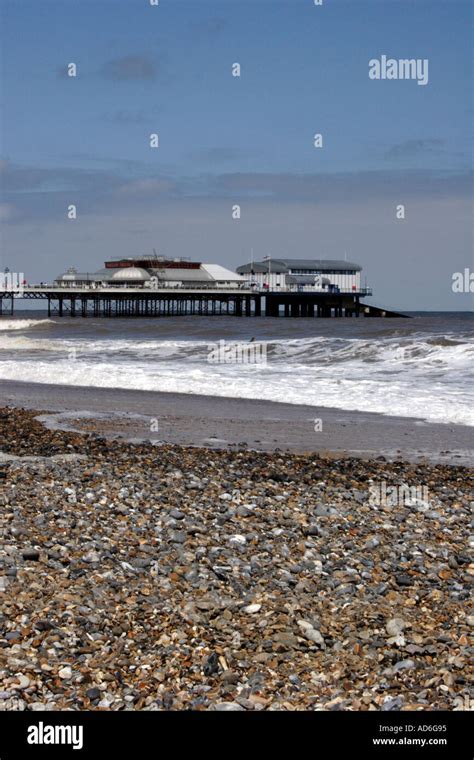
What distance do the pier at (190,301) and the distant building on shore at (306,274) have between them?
3.21 meters

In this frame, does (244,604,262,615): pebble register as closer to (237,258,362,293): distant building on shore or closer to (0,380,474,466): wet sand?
(0,380,474,466): wet sand

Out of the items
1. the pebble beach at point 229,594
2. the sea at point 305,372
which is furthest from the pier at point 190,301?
the pebble beach at point 229,594

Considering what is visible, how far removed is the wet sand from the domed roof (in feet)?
262

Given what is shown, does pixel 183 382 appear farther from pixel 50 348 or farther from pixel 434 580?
pixel 50 348

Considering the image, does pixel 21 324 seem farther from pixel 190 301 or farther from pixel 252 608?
pixel 252 608

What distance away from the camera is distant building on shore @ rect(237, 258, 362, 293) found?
9831cm

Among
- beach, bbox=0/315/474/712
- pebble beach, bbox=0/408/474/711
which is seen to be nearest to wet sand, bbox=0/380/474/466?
beach, bbox=0/315/474/712

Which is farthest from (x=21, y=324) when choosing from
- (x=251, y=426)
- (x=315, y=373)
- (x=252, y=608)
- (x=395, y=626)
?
(x=395, y=626)

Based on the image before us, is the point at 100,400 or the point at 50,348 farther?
the point at 50,348

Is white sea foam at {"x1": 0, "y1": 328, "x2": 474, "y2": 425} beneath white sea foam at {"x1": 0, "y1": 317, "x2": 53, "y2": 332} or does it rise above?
beneath

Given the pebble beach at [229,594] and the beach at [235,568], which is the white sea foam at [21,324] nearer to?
the beach at [235,568]

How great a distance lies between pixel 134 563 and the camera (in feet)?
17.6
